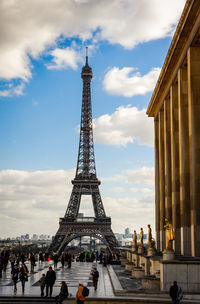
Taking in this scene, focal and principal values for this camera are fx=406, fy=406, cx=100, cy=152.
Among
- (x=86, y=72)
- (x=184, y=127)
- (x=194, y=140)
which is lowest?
(x=194, y=140)

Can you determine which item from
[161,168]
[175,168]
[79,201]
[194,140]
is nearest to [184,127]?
[194,140]

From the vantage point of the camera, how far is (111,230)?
10225 cm

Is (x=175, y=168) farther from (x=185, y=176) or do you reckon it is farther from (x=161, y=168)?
(x=161, y=168)

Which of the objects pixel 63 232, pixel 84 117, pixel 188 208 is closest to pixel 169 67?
pixel 188 208

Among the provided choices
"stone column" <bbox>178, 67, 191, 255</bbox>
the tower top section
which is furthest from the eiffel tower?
"stone column" <bbox>178, 67, 191, 255</bbox>

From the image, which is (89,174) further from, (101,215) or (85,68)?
(85,68)

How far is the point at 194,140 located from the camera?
102ft

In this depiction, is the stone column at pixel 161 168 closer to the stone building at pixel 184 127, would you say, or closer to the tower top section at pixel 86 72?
the stone building at pixel 184 127

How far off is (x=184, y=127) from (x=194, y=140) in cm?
434

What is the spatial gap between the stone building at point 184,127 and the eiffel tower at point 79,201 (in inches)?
2179

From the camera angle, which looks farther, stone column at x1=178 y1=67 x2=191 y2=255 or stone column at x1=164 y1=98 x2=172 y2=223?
stone column at x1=164 y1=98 x2=172 y2=223

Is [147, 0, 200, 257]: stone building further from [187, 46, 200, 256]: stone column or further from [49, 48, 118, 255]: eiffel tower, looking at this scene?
[49, 48, 118, 255]: eiffel tower

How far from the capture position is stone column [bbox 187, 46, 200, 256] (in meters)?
30.3

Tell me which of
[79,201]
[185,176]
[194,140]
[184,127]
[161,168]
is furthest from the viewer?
[79,201]
